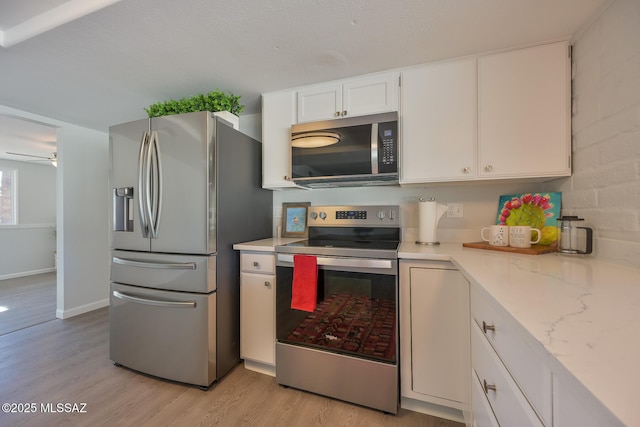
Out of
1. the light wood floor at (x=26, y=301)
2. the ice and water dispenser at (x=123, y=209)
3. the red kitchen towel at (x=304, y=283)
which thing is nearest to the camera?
the red kitchen towel at (x=304, y=283)

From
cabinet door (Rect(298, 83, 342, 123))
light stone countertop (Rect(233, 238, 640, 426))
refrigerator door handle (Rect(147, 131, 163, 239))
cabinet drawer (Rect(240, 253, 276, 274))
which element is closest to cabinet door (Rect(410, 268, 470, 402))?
light stone countertop (Rect(233, 238, 640, 426))

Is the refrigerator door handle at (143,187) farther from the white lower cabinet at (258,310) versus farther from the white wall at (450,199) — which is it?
the white wall at (450,199)

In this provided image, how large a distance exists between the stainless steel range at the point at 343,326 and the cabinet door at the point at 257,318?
0.09 metres

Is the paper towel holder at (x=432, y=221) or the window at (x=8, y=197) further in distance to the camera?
the window at (x=8, y=197)

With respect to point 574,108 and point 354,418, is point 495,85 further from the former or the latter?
point 354,418

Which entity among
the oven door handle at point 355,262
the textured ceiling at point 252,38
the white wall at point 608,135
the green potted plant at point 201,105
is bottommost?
the oven door handle at point 355,262

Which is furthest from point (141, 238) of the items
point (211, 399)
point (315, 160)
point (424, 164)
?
point (424, 164)

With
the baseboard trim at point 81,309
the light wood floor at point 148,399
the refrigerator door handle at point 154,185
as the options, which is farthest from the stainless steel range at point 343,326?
the baseboard trim at point 81,309

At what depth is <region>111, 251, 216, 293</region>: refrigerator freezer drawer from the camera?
1.60 meters

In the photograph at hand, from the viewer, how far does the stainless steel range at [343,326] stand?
4.63ft

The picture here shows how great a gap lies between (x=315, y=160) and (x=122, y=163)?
1395 mm

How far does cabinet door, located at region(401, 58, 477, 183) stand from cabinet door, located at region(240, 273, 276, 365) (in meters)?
1.22

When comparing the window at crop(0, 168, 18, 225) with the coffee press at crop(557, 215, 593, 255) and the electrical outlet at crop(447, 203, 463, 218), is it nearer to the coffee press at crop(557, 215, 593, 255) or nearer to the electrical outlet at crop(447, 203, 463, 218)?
the electrical outlet at crop(447, 203, 463, 218)

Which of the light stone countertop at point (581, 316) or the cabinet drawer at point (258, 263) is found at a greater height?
the light stone countertop at point (581, 316)
